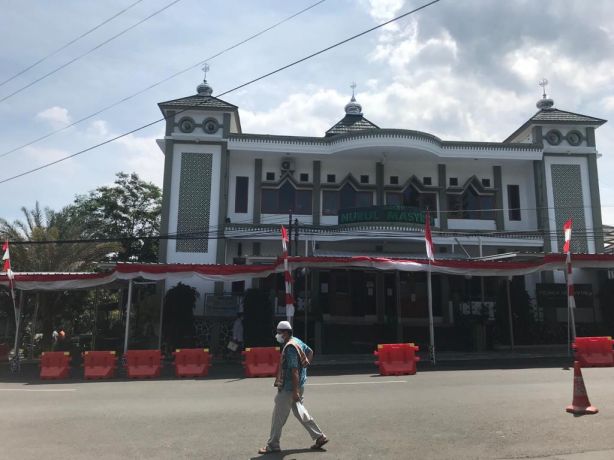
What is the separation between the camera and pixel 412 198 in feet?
82.1

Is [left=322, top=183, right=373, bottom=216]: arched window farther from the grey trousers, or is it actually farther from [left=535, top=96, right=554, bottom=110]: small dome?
the grey trousers

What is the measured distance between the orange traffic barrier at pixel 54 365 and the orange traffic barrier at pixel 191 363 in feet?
10.4

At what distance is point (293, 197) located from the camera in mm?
24547

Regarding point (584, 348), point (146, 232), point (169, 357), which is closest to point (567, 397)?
point (584, 348)

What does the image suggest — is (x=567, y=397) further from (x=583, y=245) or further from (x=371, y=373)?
(x=583, y=245)

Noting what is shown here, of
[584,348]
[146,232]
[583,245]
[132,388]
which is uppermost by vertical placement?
[146,232]

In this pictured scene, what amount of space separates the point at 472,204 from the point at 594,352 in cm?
1232

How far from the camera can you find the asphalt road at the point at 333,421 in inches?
228

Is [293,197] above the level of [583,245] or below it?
above

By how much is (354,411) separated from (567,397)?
4.05 m

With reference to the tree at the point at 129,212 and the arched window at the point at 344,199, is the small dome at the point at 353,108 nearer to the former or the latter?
the arched window at the point at 344,199

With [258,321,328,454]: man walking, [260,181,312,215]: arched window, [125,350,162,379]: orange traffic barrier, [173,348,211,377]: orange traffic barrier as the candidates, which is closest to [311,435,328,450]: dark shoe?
[258,321,328,454]: man walking

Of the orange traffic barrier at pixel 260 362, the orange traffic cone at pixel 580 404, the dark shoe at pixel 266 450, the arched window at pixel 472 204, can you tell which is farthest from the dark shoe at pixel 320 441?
the arched window at pixel 472 204

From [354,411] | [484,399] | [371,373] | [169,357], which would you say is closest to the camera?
[354,411]
